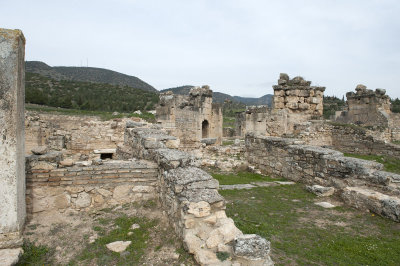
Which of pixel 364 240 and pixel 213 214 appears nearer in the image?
pixel 213 214

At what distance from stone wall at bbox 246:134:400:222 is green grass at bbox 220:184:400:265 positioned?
0.33 m

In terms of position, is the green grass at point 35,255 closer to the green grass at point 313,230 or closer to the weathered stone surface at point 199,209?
the weathered stone surface at point 199,209

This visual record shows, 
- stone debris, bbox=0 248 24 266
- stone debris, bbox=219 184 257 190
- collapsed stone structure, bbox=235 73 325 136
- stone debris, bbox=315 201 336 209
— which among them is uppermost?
A: collapsed stone structure, bbox=235 73 325 136

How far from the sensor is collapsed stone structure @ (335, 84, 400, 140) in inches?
656

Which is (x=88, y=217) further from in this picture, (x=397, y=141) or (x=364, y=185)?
(x=397, y=141)

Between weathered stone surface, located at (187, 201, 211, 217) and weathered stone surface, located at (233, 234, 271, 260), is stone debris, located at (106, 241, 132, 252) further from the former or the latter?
weathered stone surface, located at (233, 234, 271, 260)

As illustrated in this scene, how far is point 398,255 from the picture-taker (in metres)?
3.58

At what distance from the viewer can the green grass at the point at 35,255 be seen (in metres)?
3.13

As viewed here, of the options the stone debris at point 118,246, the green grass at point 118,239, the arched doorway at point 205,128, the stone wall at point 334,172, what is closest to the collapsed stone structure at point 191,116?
the arched doorway at point 205,128

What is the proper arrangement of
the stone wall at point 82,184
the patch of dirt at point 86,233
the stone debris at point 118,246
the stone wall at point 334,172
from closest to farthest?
the patch of dirt at point 86,233 → the stone debris at point 118,246 → the stone wall at point 82,184 → the stone wall at point 334,172

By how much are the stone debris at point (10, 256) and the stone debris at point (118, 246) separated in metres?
0.99

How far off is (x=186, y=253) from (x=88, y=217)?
1926 mm

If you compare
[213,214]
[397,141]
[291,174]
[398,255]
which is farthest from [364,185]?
[397,141]

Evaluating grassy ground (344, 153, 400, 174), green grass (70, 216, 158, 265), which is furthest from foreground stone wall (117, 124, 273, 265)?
grassy ground (344, 153, 400, 174)
